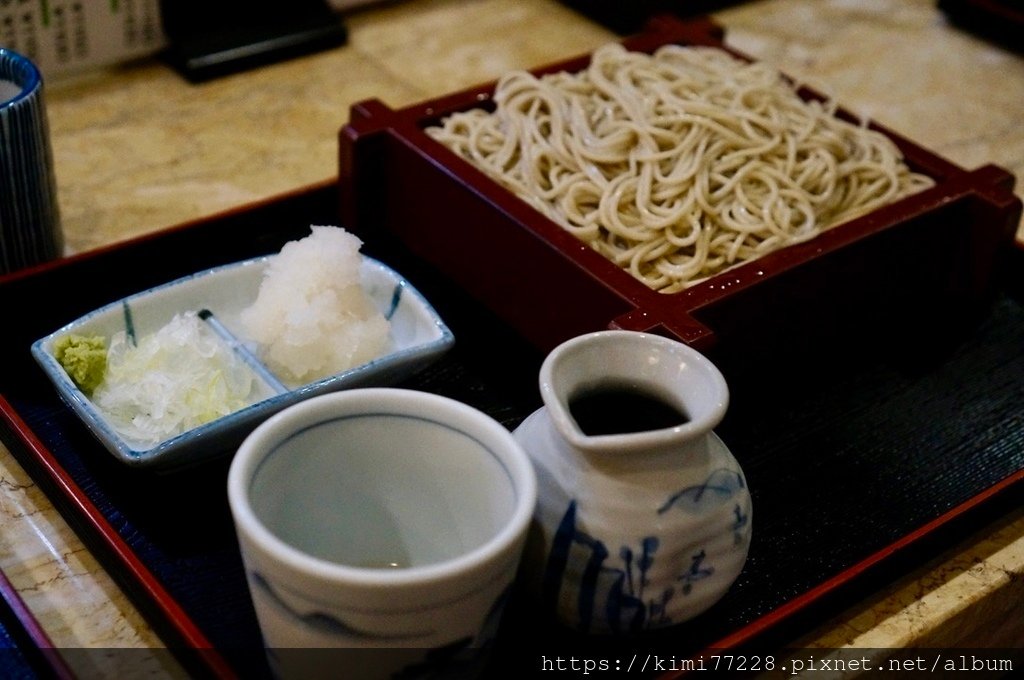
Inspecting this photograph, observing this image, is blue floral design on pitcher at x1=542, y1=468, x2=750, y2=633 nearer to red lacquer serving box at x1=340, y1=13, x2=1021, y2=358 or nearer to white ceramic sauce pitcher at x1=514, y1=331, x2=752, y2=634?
white ceramic sauce pitcher at x1=514, y1=331, x2=752, y2=634

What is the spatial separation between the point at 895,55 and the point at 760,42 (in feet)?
0.86

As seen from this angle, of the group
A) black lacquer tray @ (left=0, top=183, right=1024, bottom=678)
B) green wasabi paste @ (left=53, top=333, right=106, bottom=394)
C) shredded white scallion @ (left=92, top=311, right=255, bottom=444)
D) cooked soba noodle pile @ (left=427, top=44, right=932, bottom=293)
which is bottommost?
black lacquer tray @ (left=0, top=183, right=1024, bottom=678)

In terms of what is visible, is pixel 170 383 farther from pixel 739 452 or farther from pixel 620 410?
pixel 739 452

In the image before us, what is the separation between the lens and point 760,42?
2.32m

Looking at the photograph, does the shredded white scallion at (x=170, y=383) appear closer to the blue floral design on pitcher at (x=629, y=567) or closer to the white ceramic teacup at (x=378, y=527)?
the white ceramic teacup at (x=378, y=527)

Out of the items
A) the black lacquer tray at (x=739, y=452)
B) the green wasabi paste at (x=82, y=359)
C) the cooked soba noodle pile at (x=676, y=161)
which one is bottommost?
the black lacquer tray at (x=739, y=452)

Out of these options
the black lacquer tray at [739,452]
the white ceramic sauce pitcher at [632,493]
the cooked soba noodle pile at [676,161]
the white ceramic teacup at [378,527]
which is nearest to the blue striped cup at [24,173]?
the black lacquer tray at [739,452]

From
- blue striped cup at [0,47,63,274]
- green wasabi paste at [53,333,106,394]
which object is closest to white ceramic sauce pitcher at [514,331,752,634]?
green wasabi paste at [53,333,106,394]

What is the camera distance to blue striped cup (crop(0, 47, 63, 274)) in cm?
129

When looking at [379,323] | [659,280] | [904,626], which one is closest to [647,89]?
[659,280]

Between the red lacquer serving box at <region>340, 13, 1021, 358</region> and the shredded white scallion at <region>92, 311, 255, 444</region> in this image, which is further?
the red lacquer serving box at <region>340, 13, 1021, 358</region>

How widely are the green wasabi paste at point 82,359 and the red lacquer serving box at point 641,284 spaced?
0.43m

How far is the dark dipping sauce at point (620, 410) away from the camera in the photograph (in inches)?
38.8

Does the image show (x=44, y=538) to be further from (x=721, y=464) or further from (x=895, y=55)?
(x=895, y=55)
